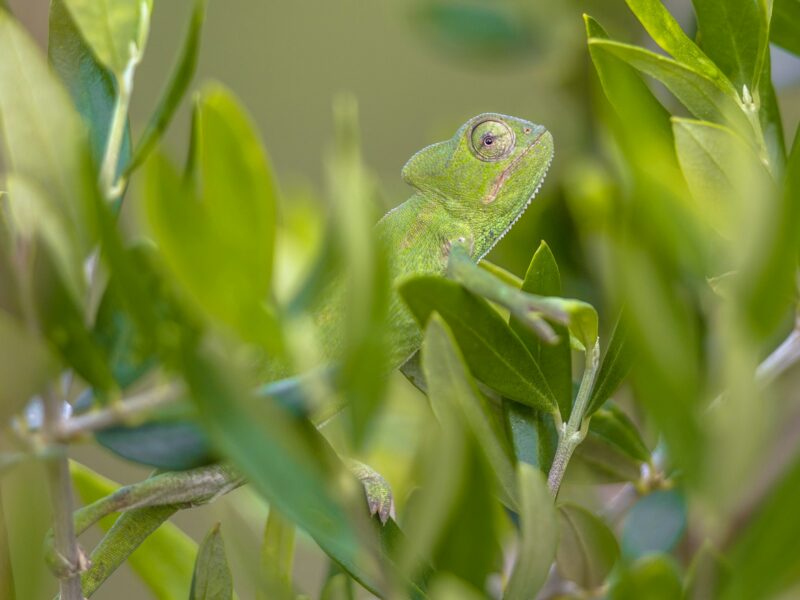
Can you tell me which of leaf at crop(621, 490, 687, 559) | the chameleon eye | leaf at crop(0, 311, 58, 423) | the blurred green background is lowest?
the blurred green background

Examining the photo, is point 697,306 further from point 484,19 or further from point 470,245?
point 484,19

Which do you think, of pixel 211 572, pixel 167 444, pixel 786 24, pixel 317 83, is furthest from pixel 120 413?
pixel 317 83

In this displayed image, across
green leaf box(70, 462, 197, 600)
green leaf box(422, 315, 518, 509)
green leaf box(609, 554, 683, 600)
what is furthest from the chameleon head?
green leaf box(609, 554, 683, 600)

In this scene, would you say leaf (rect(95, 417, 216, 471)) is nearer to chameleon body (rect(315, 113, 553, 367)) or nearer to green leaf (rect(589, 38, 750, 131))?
green leaf (rect(589, 38, 750, 131))

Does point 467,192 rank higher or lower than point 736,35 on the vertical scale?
lower

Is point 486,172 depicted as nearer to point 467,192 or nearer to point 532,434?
point 467,192
